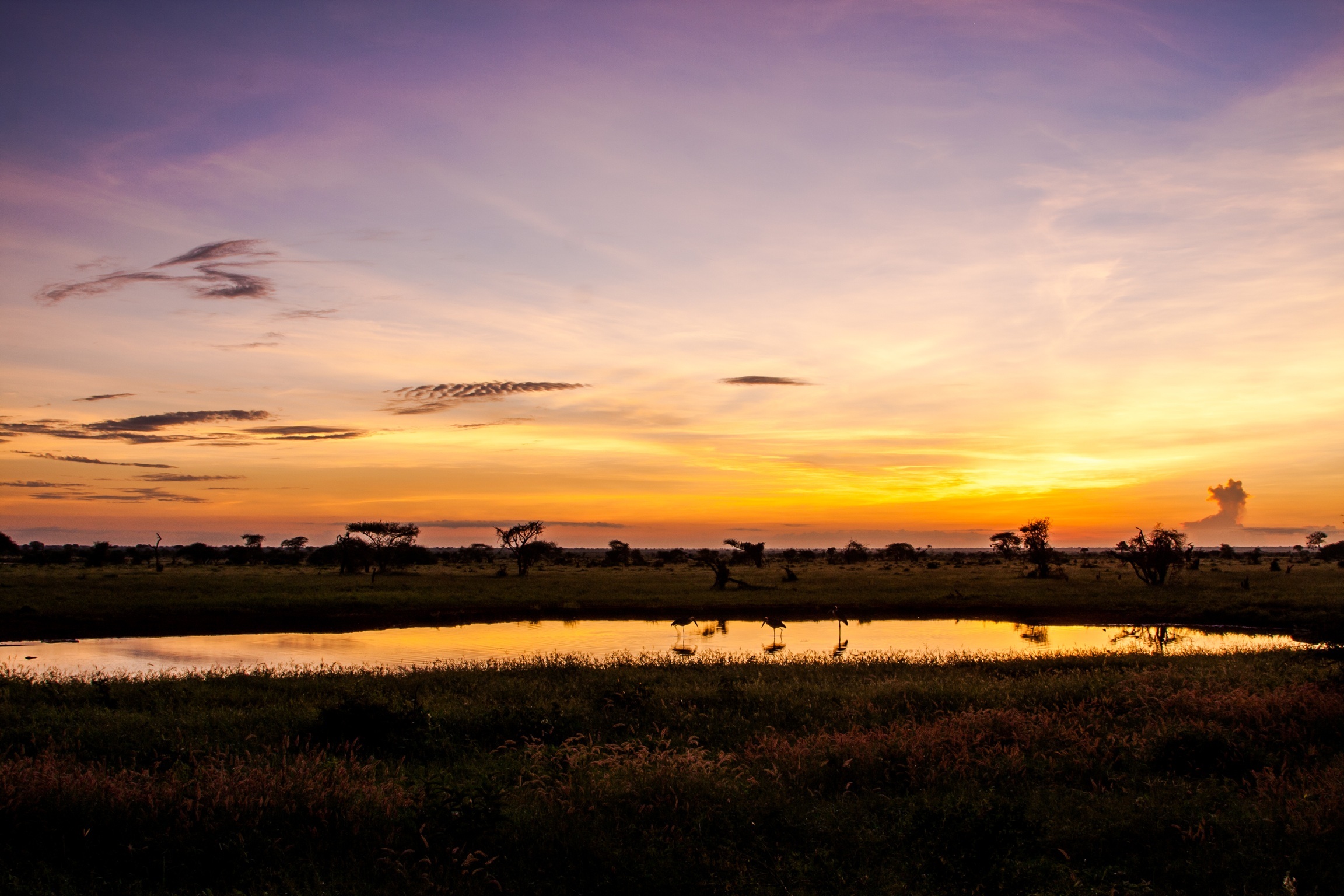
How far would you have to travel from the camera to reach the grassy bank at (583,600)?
1496 inches

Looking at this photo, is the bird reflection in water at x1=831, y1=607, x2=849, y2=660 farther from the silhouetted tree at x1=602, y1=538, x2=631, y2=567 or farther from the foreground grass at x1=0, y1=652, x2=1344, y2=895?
the silhouetted tree at x1=602, y1=538, x2=631, y2=567

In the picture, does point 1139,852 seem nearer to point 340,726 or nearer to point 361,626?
point 340,726

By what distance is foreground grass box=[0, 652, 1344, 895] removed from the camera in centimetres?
780

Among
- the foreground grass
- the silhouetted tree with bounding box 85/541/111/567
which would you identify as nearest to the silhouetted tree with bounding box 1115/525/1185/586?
the foreground grass

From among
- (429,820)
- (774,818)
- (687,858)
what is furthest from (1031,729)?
(429,820)

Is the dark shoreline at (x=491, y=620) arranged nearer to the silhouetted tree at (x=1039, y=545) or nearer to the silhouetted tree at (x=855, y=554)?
the silhouetted tree at (x=1039, y=545)

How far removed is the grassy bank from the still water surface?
326cm

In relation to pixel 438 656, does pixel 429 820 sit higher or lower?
higher

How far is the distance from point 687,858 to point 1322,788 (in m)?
7.49

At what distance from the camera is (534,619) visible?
140 ft

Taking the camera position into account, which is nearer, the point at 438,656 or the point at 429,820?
the point at 429,820

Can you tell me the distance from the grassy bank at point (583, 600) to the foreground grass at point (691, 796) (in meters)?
24.8

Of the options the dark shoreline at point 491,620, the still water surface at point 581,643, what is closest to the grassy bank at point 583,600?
the dark shoreline at point 491,620

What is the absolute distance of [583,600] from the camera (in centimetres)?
4859
